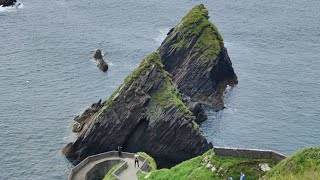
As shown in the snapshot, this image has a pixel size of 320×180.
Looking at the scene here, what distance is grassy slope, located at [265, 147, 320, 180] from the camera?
4325 centimetres

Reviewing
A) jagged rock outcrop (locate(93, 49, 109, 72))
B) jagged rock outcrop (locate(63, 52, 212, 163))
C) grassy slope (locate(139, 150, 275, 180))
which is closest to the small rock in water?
jagged rock outcrop (locate(93, 49, 109, 72))

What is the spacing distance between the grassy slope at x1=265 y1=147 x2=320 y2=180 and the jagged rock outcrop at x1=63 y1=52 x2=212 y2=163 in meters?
42.1

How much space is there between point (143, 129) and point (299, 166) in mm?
48504

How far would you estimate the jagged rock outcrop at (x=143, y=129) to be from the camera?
290 feet

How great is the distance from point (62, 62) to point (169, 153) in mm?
49721

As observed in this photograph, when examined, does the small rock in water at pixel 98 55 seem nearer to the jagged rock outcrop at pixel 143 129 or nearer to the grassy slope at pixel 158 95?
the grassy slope at pixel 158 95

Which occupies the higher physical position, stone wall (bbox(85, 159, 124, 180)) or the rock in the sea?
the rock in the sea

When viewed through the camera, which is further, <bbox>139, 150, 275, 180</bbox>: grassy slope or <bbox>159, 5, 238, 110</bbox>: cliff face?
<bbox>159, 5, 238, 110</bbox>: cliff face

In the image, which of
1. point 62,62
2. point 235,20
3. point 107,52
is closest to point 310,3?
point 235,20

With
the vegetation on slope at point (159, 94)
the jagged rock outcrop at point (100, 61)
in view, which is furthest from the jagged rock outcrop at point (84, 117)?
the jagged rock outcrop at point (100, 61)

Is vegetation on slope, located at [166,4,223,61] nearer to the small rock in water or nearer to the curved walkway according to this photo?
the small rock in water

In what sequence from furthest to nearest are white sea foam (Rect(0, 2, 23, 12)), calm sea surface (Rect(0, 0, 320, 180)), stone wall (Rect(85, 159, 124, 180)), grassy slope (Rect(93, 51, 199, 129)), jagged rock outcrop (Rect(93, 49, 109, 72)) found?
white sea foam (Rect(0, 2, 23, 12))
jagged rock outcrop (Rect(93, 49, 109, 72))
calm sea surface (Rect(0, 0, 320, 180))
grassy slope (Rect(93, 51, 199, 129))
stone wall (Rect(85, 159, 124, 180))

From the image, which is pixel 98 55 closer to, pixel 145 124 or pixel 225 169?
pixel 145 124

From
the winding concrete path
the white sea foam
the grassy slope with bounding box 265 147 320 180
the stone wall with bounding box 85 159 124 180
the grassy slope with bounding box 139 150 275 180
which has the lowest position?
the stone wall with bounding box 85 159 124 180
